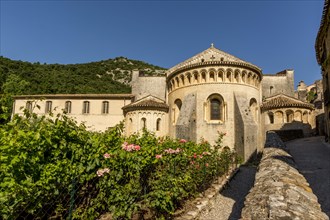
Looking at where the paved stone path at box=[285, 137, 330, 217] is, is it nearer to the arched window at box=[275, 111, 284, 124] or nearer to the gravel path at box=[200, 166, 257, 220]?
the gravel path at box=[200, 166, 257, 220]

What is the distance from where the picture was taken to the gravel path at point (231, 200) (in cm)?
671

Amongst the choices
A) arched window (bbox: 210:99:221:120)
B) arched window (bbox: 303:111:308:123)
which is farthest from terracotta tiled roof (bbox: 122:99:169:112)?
arched window (bbox: 303:111:308:123)

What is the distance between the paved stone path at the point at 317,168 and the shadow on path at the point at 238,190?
90.1 inches

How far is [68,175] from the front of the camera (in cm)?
457

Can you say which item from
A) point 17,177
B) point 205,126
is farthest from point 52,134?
point 205,126

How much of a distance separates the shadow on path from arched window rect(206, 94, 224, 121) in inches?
315

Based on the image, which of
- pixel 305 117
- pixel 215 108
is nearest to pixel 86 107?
pixel 215 108

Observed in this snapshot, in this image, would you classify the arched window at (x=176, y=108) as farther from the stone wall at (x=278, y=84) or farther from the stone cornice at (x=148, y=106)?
the stone wall at (x=278, y=84)

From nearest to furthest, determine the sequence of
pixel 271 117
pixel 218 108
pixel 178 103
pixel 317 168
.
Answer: pixel 317 168 < pixel 218 108 < pixel 271 117 < pixel 178 103

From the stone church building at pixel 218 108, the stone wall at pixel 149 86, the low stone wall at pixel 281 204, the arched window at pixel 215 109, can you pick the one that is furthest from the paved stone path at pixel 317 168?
the stone wall at pixel 149 86

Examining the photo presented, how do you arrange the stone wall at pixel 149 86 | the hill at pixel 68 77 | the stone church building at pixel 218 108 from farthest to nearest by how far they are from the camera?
the hill at pixel 68 77 < the stone wall at pixel 149 86 < the stone church building at pixel 218 108

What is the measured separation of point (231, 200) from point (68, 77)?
6684 centimetres

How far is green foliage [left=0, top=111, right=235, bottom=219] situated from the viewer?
3.77 meters

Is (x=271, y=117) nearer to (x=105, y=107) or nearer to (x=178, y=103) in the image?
(x=178, y=103)
